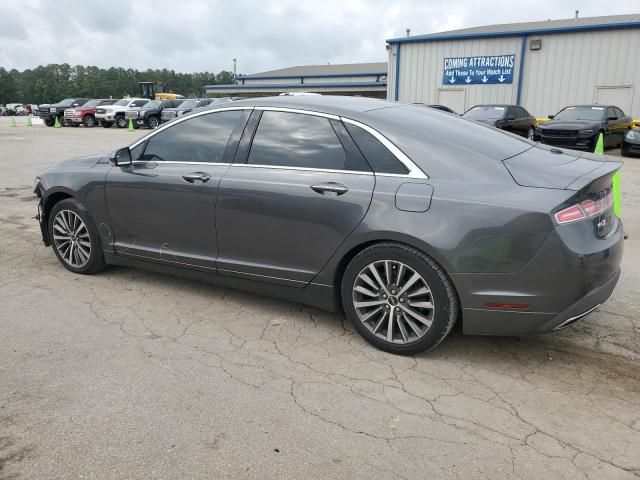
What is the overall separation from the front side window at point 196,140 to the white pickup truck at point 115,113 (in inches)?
1132

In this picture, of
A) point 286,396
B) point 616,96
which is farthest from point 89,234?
point 616,96

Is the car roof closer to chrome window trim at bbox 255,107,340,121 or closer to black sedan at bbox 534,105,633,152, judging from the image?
chrome window trim at bbox 255,107,340,121

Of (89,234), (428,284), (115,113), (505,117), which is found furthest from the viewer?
(115,113)

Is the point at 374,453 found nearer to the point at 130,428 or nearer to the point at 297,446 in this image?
the point at 297,446

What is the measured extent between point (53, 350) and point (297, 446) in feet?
6.40

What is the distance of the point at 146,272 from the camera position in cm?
523

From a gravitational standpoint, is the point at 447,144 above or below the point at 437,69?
below

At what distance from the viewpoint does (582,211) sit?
3107 mm

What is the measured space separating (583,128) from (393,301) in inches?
582

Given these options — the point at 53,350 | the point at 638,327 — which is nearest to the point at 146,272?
the point at 53,350

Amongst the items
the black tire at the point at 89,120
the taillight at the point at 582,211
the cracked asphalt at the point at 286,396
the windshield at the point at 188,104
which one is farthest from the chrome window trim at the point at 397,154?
the black tire at the point at 89,120

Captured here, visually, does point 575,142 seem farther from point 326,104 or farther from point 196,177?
point 196,177

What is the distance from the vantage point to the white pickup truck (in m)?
31.0

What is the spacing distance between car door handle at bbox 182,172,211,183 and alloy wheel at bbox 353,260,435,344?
1450 millimetres
